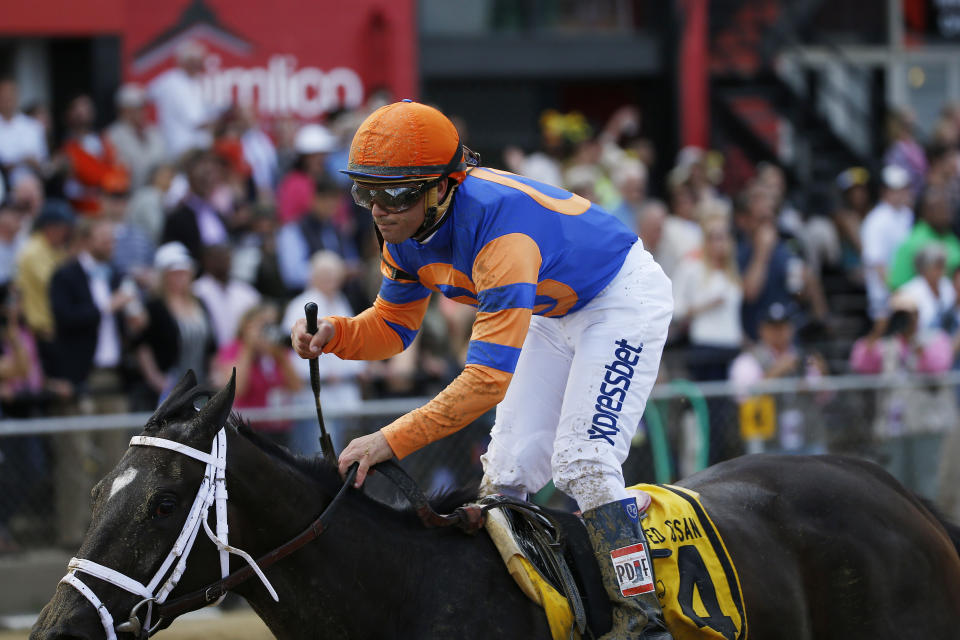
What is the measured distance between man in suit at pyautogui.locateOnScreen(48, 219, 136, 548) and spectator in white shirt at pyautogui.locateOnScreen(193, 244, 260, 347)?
0.54 meters

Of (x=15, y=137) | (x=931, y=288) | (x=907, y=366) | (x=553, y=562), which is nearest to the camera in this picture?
(x=553, y=562)

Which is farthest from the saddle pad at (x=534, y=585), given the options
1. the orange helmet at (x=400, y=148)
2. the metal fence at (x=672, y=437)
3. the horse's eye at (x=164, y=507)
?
the metal fence at (x=672, y=437)

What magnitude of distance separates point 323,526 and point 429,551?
0.37 metres

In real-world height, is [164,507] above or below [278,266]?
below

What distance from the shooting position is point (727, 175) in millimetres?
16266

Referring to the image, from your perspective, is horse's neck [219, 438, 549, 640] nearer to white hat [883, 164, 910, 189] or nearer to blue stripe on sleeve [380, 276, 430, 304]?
blue stripe on sleeve [380, 276, 430, 304]

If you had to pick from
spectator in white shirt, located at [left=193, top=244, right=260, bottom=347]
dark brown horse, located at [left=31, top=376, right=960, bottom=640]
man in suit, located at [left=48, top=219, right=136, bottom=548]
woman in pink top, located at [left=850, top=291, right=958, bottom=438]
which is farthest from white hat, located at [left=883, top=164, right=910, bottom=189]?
dark brown horse, located at [left=31, top=376, right=960, bottom=640]

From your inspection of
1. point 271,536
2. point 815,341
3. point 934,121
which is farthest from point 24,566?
point 934,121

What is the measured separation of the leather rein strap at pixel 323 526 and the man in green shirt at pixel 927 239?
323 inches

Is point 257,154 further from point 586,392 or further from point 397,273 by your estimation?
point 586,392

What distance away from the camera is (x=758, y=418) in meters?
8.66

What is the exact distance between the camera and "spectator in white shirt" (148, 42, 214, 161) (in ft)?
38.4

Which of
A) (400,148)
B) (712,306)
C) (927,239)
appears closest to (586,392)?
(400,148)

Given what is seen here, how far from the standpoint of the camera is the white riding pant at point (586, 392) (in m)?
4.21
